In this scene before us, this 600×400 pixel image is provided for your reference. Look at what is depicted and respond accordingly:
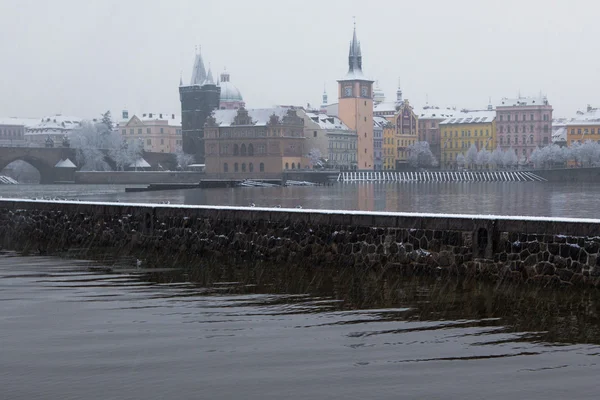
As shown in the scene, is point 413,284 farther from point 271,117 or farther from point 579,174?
point 271,117

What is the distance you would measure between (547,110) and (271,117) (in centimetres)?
4748

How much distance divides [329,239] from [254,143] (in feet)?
420

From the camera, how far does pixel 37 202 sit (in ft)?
88.2

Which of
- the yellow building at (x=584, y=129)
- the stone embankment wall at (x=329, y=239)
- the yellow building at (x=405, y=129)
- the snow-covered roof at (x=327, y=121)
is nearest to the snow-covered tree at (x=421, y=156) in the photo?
the yellow building at (x=405, y=129)

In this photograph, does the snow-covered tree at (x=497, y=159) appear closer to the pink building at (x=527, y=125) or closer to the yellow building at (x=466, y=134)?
the pink building at (x=527, y=125)

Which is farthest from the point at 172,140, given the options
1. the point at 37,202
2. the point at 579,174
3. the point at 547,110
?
the point at 37,202

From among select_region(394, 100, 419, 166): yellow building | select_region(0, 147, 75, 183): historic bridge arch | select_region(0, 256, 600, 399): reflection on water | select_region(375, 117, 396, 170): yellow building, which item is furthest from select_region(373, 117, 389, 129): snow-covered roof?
select_region(0, 256, 600, 399): reflection on water

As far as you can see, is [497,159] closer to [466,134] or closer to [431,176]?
[431,176]

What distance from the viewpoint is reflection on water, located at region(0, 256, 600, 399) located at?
30.7 feet

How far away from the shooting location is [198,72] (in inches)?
6654

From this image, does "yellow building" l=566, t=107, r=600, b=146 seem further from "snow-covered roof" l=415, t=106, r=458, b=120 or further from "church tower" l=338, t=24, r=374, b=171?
"church tower" l=338, t=24, r=374, b=171

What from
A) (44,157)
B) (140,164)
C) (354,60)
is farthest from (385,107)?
(44,157)

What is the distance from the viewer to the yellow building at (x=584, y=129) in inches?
6225

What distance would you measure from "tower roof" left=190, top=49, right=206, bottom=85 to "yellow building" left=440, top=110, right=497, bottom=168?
1603 inches
